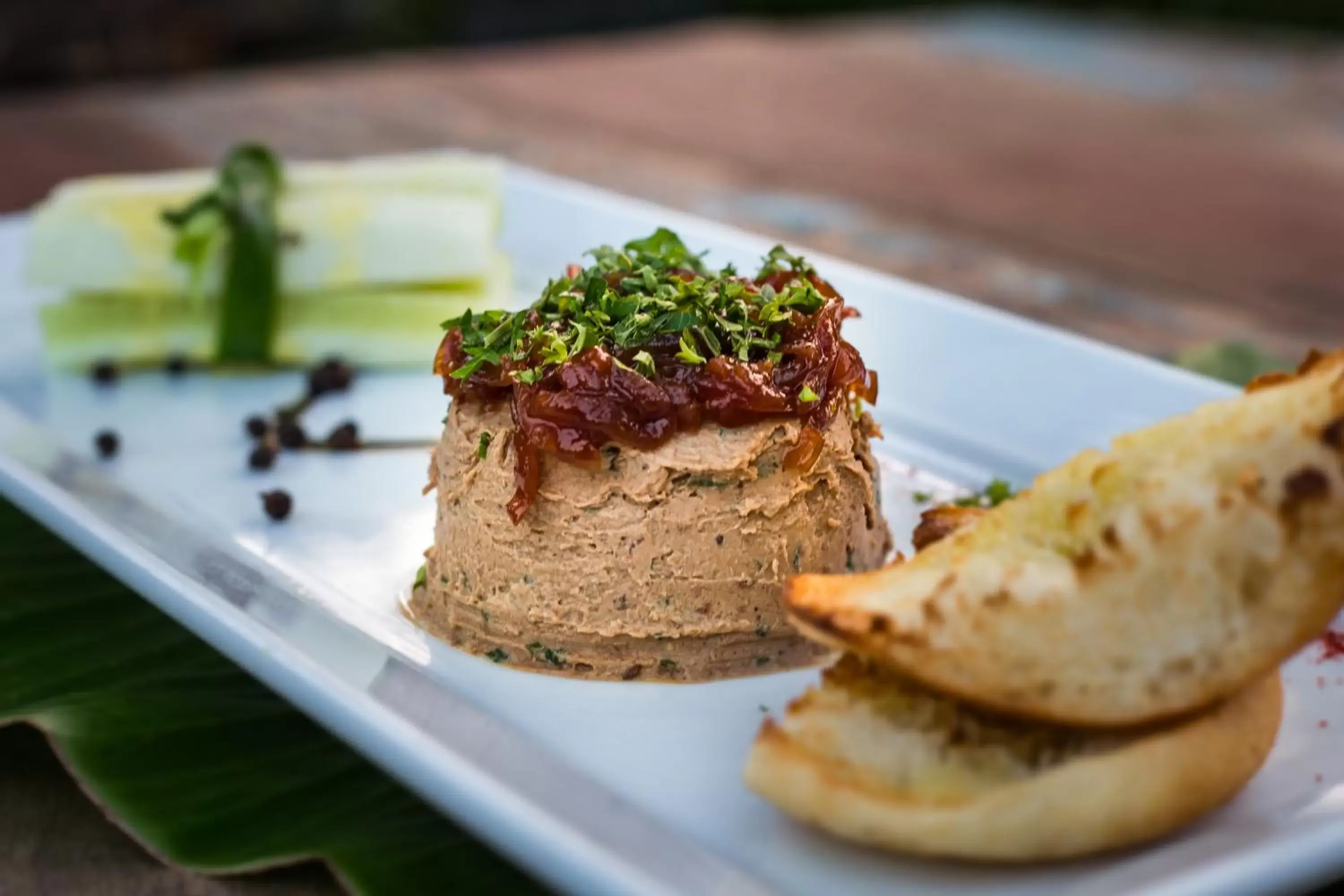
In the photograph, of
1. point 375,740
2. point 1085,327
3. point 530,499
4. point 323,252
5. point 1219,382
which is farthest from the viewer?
point 1085,327

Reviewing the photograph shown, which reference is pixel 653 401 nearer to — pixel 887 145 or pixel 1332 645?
pixel 1332 645

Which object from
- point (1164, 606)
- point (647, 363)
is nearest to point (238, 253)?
point (647, 363)

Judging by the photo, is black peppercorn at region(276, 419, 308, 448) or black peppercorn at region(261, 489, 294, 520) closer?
black peppercorn at region(261, 489, 294, 520)

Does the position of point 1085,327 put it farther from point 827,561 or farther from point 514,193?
point 827,561

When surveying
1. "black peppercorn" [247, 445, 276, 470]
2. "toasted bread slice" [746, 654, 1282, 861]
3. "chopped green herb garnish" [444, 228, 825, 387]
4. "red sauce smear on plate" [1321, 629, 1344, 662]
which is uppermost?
"chopped green herb garnish" [444, 228, 825, 387]

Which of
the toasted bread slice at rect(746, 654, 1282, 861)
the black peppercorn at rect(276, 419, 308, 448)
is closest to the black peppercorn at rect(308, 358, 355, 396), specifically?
the black peppercorn at rect(276, 419, 308, 448)

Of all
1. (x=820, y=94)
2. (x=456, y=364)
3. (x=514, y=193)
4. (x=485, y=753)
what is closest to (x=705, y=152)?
(x=820, y=94)

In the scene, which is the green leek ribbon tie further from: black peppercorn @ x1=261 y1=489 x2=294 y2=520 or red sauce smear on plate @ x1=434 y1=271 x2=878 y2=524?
red sauce smear on plate @ x1=434 y1=271 x2=878 y2=524
